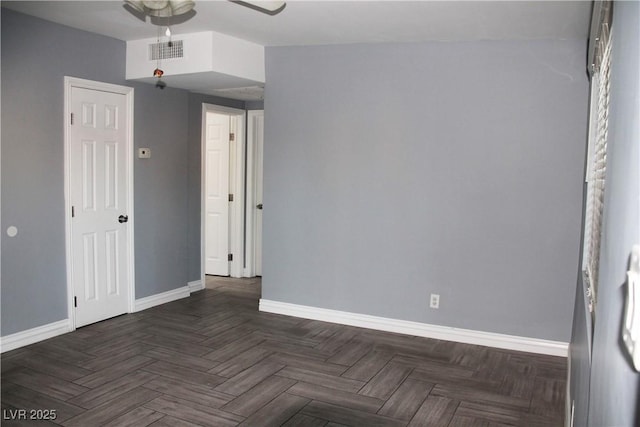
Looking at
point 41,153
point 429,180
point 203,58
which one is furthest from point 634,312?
point 41,153

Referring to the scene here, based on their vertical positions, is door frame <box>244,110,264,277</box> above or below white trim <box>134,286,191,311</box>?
above

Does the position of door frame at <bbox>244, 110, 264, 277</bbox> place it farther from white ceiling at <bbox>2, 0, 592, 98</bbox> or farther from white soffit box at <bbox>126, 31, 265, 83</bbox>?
white ceiling at <bbox>2, 0, 592, 98</bbox>

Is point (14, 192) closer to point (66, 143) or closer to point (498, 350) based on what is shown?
point (66, 143)

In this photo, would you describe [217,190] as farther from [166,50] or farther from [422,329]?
[422,329]

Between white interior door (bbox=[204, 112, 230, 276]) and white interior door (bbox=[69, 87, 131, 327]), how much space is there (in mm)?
1792

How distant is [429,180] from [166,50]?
2.57m

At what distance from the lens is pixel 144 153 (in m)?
5.06

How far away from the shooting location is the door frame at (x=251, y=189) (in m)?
6.55

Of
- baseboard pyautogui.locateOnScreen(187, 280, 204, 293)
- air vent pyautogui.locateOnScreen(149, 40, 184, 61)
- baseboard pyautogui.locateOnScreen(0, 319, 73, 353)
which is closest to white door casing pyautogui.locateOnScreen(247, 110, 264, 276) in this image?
baseboard pyautogui.locateOnScreen(187, 280, 204, 293)

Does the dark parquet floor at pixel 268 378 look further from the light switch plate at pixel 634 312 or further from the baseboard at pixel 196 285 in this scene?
the light switch plate at pixel 634 312

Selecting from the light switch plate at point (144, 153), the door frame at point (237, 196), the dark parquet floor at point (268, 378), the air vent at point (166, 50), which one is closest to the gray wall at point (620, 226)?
the dark parquet floor at point (268, 378)

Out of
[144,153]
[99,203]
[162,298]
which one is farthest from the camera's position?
[162,298]

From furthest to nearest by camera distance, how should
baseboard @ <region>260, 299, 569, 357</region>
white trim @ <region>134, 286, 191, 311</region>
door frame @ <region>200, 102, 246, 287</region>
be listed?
1. door frame @ <region>200, 102, 246, 287</region>
2. white trim @ <region>134, 286, 191, 311</region>
3. baseboard @ <region>260, 299, 569, 357</region>

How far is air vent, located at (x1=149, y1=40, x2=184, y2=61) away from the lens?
14.6ft
